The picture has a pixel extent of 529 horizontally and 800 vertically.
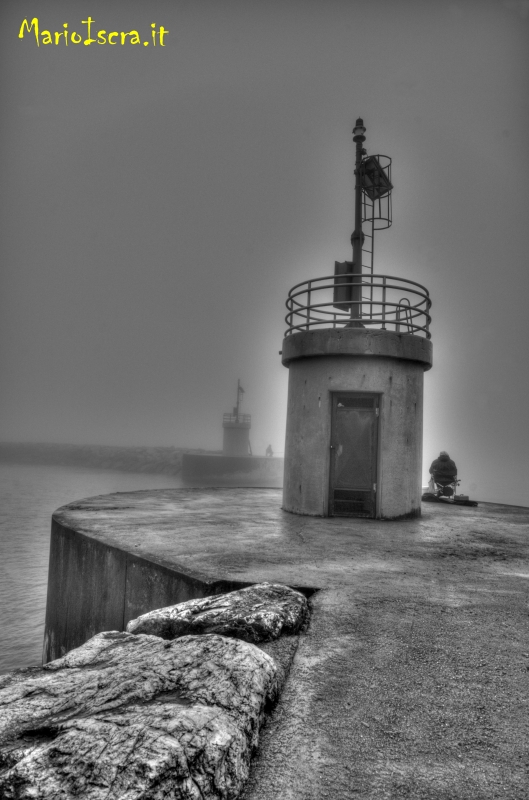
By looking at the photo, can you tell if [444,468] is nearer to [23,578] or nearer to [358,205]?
[358,205]

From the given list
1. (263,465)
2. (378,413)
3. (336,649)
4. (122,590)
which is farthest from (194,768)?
(263,465)

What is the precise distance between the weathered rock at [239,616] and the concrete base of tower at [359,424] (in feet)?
18.9

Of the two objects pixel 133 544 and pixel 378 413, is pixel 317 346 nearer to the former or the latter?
pixel 378 413

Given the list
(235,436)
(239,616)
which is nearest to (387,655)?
(239,616)

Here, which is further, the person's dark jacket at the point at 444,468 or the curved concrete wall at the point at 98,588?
the person's dark jacket at the point at 444,468

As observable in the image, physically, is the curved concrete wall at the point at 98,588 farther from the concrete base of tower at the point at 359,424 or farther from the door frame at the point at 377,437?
the door frame at the point at 377,437

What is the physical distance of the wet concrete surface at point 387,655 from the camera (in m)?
2.54

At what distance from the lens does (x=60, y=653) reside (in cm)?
753

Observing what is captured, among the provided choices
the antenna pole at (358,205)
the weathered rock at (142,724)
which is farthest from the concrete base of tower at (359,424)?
the weathered rock at (142,724)

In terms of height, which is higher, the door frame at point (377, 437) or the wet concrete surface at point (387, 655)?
the door frame at point (377, 437)

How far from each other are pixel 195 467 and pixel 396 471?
1890 inches

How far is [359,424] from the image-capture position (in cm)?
1034

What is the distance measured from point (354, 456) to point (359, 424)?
0.60m

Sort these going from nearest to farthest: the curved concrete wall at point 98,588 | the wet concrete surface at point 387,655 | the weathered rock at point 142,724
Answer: the weathered rock at point 142,724, the wet concrete surface at point 387,655, the curved concrete wall at point 98,588
